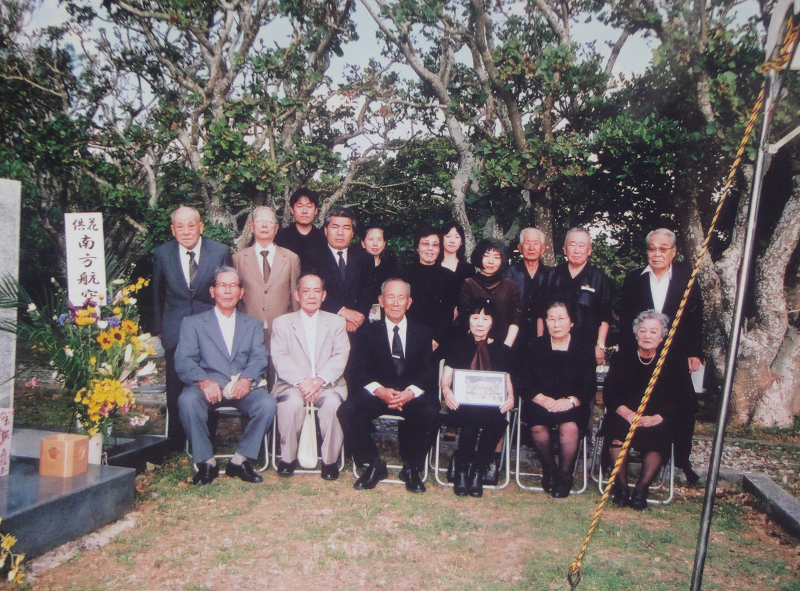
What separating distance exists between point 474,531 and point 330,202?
311 inches

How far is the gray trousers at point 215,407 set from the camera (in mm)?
4227

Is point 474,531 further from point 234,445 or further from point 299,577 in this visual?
point 234,445

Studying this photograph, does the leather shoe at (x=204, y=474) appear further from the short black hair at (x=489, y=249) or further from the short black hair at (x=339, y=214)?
the short black hair at (x=489, y=249)

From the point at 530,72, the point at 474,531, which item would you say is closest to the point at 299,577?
the point at 474,531

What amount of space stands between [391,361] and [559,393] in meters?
1.26

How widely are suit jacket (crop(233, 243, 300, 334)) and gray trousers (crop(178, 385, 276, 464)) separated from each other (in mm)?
744

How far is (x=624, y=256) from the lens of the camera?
9.47m

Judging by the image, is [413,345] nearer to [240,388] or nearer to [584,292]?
[240,388]

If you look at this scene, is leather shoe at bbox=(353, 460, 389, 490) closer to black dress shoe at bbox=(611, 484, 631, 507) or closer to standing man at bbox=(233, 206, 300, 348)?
standing man at bbox=(233, 206, 300, 348)

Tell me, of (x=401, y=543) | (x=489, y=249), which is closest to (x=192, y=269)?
(x=489, y=249)

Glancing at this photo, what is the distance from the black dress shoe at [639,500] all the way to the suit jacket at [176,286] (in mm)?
3422

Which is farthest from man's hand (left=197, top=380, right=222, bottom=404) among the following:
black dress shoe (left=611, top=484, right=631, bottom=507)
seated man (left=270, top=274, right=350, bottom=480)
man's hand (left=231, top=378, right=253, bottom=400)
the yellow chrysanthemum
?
black dress shoe (left=611, top=484, right=631, bottom=507)

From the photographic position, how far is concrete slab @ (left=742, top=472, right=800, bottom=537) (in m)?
3.71

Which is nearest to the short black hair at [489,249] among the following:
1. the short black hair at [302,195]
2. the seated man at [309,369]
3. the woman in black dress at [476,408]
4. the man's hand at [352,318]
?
the woman in black dress at [476,408]
